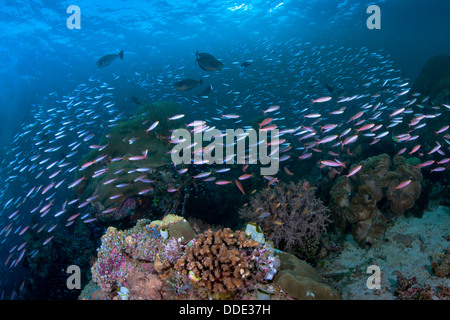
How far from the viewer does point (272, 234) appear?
5.82 metres

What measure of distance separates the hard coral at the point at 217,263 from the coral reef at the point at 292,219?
2.16m

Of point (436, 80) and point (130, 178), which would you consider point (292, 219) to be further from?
point (436, 80)

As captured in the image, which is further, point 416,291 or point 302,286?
point 416,291

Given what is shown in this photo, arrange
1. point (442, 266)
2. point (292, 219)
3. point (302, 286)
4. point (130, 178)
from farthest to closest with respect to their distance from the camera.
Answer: point (130, 178), point (292, 219), point (442, 266), point (302, 286)

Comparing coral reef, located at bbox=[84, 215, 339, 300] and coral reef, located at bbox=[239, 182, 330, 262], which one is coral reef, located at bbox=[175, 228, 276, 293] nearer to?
coral reef, located at bbox=[84, 215, 339, 300]

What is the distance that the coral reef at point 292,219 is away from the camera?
5664 millimetres

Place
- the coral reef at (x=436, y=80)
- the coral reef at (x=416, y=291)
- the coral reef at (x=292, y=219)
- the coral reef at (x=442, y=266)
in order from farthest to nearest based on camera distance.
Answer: the coral reef at (x=436, y=80) → the coral reef at (x=292, y=219) → the coral reef at (x=442, y=266) → the coral reef at (x=416, y=291)

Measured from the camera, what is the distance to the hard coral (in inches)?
134

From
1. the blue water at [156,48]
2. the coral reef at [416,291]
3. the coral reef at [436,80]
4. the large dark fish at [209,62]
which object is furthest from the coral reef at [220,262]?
the coral reef at [436,80]

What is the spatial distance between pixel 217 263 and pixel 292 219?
10.5 ft

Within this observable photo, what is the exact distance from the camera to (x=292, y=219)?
19.7 ft

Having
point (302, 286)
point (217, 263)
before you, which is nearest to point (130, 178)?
point (217, 263)

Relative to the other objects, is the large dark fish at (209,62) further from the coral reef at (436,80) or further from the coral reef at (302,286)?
the coral reef at (436,80)
